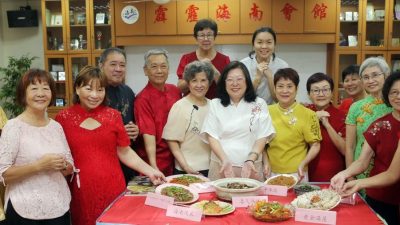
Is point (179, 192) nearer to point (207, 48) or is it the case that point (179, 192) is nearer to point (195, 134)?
point (195, 134)

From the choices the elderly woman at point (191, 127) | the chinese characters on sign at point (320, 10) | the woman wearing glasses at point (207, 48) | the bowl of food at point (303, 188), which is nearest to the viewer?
the bowl of food at point (303, 188)

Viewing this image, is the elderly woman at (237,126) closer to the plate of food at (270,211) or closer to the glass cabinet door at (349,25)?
the plate of food at (270,211)

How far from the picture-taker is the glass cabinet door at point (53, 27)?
5.23m

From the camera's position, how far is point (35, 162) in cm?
183

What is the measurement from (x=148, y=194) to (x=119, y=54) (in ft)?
3.45

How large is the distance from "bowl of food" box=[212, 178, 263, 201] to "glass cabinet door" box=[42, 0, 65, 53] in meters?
4.00

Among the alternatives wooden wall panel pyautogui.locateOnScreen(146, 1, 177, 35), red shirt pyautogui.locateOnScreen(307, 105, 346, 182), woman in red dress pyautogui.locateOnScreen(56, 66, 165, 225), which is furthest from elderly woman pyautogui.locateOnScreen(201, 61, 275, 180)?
wooden wall panel pyautogui.locateOnScreen(146, 1, 177, 35)

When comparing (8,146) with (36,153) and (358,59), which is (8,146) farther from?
(358,59)

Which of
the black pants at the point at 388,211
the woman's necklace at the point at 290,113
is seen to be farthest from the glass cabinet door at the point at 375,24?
the black pants at the point at 388,211

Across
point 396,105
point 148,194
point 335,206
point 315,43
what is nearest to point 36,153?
point 148,194

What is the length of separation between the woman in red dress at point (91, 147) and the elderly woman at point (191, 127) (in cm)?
46

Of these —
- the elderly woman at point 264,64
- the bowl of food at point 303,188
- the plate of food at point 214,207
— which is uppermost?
the elderly woman at point 264,64

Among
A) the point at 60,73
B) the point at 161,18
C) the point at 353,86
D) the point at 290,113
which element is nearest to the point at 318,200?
the point at 290,113

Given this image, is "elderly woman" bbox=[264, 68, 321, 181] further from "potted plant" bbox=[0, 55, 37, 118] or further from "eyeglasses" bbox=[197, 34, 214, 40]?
"potted plant" bbox=[0, 55, 37, 118]
